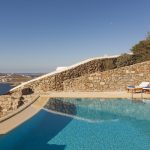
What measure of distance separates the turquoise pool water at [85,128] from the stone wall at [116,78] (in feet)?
13.9

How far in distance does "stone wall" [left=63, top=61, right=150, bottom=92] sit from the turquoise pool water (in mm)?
4245

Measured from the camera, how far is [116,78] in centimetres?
1819

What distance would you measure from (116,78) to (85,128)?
8.93 m

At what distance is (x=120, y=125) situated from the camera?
10180 millimetres

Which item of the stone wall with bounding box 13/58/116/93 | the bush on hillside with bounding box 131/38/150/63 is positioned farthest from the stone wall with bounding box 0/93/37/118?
the bush on hillside with bounding box 131/38/150/63

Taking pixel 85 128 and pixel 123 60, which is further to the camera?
pixel 123 60

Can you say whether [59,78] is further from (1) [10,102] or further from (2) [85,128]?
(2) [85,128]

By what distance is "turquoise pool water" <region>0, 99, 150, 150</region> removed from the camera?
7827 mm

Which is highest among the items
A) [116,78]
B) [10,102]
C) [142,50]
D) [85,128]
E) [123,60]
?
[142,50]

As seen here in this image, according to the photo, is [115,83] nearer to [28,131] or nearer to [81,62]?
[81,62]

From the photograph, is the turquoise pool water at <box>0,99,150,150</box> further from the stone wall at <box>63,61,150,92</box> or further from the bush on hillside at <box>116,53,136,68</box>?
the bush on hillside at <box>116,53,136,68</box>

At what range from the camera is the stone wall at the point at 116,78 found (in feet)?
59.4

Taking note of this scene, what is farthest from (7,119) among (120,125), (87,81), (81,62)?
(81,62)

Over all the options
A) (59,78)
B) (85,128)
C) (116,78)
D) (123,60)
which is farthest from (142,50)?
(85,128)
